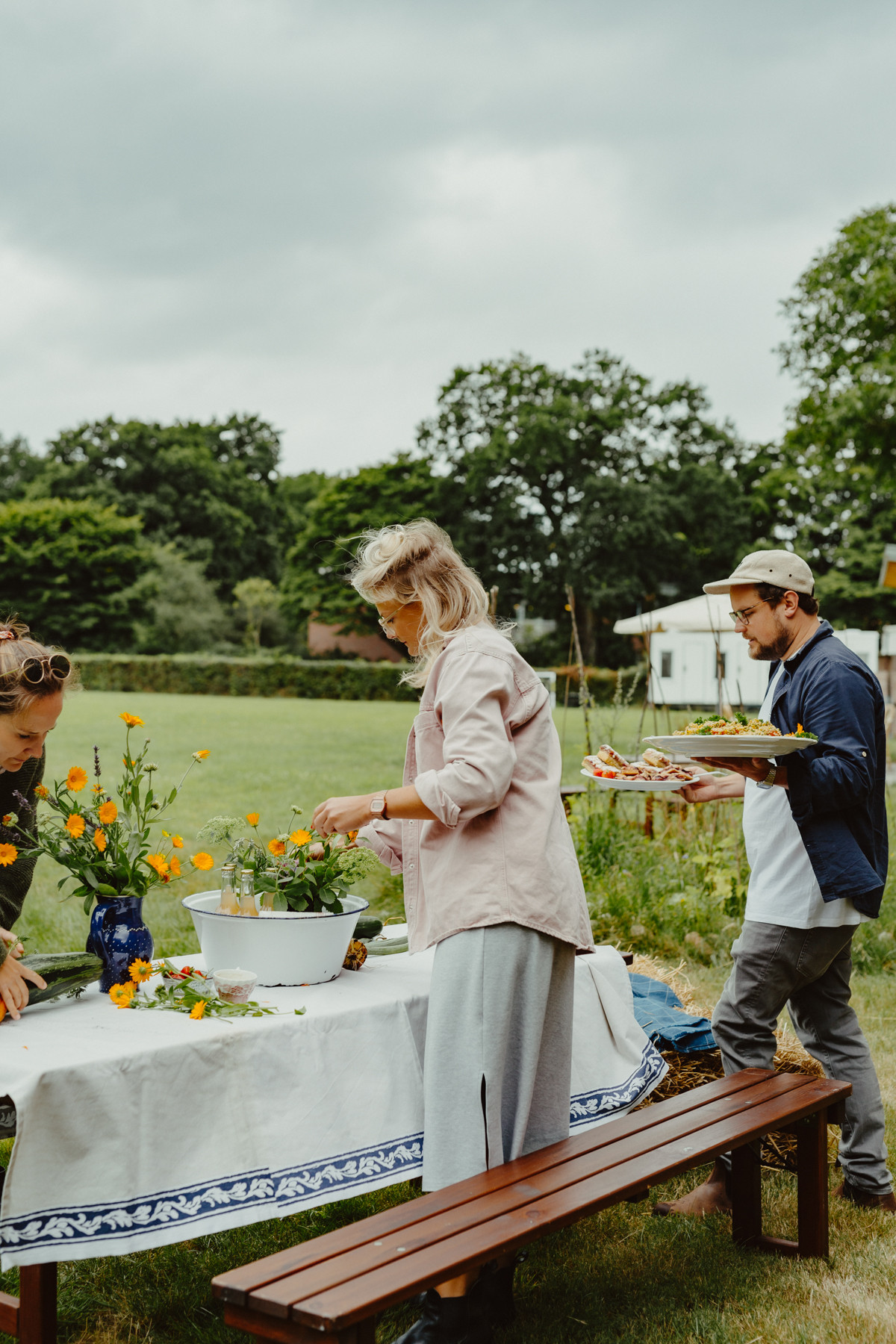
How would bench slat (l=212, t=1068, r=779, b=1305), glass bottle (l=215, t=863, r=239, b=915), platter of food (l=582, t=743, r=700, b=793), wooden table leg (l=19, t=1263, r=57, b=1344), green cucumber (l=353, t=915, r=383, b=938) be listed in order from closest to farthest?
bench slat (l=212, t=1068, r=779, b=1305)
wooden table leg (l=19, t=1263, r=57, b=1344)
glass bottle (l=215, t=863, r=239, b=915)
green cucumber (l=353, t=915, r=383, b=938)
platter of food (l=582, t=743, r=700, b=793)

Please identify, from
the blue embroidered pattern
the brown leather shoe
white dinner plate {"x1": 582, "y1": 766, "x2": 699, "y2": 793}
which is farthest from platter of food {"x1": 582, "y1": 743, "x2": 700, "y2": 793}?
the brown leather shoe

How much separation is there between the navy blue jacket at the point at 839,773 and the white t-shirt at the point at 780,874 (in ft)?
0.20

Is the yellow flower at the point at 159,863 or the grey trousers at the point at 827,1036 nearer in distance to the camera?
the yellow flower at the point at 159,863

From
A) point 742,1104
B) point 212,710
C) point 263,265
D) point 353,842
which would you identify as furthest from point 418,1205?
point 263,265

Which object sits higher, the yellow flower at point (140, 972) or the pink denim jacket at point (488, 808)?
the pink denim jacket at point (488, 808)

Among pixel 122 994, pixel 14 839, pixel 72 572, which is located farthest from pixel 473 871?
pixel 72 572

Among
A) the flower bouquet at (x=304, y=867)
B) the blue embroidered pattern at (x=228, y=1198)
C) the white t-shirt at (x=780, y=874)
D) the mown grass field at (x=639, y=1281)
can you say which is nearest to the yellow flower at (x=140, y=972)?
the flower bouquet at (x=304, y=867)

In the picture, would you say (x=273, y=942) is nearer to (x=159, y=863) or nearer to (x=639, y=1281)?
(x=159, y=863)

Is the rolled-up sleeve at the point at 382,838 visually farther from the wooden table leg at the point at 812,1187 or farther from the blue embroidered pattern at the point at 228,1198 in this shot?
the wooden table leg at the point at 812,1187

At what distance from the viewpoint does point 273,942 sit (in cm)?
238

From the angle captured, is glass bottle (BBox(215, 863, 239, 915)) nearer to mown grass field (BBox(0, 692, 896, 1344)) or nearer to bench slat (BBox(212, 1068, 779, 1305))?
bench slat (BBox(212, 1068, 779, 1305))

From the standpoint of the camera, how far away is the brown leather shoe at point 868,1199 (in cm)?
318

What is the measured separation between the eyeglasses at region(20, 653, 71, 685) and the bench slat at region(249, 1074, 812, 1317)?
1.22 meters

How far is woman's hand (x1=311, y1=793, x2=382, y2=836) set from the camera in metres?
2.16
